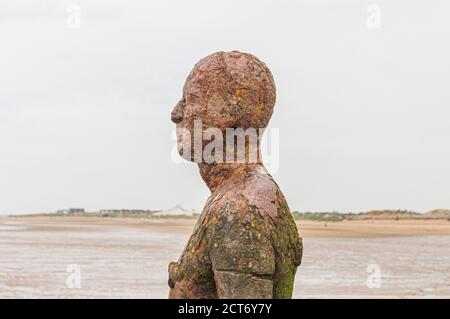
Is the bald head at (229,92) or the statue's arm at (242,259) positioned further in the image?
the bald head at (229,92)

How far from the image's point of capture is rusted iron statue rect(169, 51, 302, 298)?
5.59 metres

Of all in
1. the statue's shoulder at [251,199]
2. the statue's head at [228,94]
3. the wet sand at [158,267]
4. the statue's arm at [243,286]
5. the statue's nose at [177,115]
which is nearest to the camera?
the statue's arm at [243,286]

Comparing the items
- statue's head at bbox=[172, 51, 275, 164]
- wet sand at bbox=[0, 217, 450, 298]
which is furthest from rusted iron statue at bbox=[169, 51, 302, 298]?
wet sand at bbox=[0, 217, 450, 298]

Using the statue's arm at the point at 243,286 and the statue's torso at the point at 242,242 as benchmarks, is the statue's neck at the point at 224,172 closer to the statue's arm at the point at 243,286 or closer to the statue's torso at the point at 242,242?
the statue's torso at the point at 242,242

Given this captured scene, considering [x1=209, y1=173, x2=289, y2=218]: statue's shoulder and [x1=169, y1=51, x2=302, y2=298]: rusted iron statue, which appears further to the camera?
[x1=209, y1=173, x2=289, y2=218]: statue's shoulder

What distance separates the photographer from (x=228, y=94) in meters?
5.98

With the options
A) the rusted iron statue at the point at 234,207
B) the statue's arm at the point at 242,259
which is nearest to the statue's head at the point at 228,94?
the rusted iron statue at the point at 234,207

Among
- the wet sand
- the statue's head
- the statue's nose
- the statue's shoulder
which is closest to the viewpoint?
the statue's shoulder

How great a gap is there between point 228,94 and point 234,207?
828 mm

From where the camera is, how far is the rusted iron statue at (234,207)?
5.59 metres

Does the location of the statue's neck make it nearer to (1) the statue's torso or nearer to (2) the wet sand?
(1) the statue's torso

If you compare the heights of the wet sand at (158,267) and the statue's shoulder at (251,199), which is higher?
the statue's shoulder at (251,199)

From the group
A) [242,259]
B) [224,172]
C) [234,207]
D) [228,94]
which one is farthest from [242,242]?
[228,94]

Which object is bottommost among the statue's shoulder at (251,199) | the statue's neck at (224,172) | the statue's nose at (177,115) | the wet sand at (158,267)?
the wet sand at (158,267)
